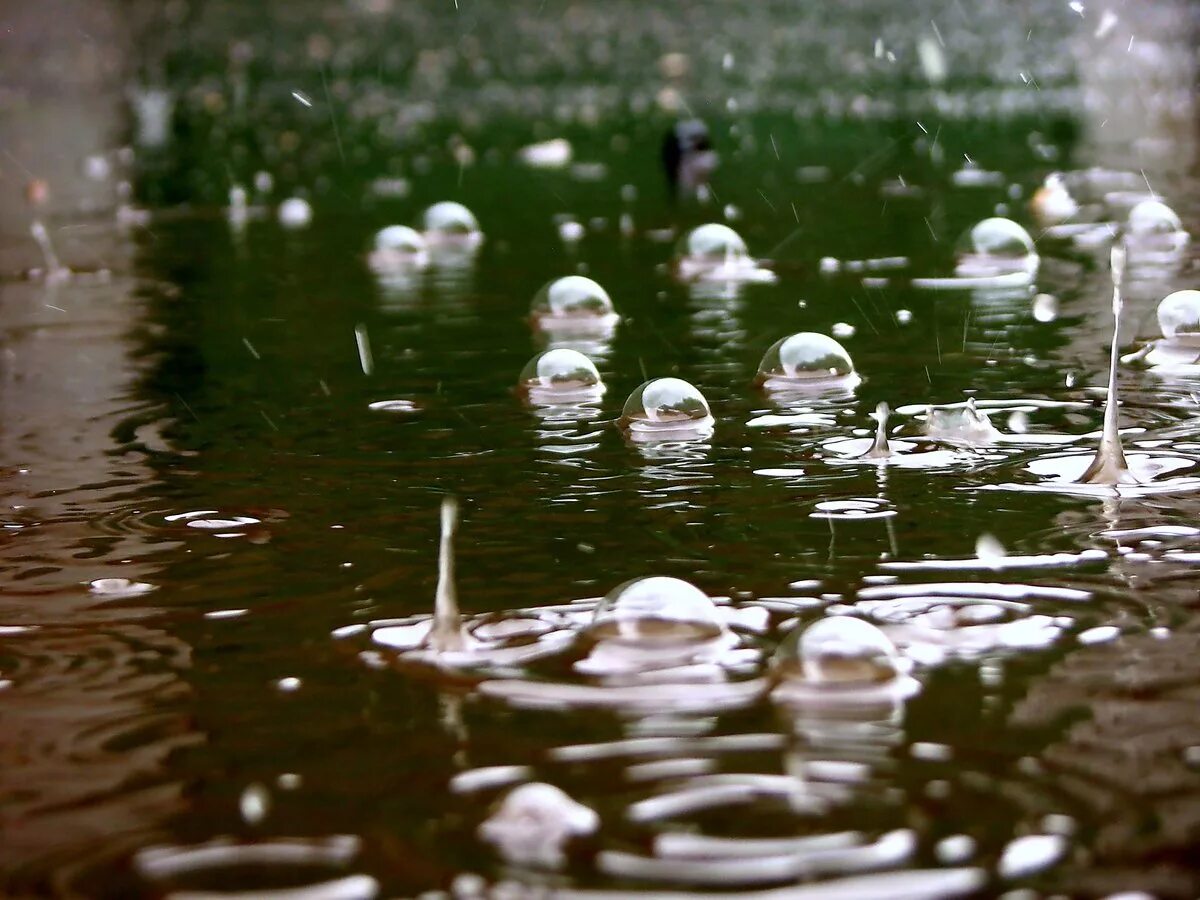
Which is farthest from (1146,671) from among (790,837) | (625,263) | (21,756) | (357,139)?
(357,139)

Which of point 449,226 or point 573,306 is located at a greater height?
point 449,226

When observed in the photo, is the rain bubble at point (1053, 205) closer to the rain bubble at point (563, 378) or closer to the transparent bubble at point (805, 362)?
the transparent bubble at point (805, 362)

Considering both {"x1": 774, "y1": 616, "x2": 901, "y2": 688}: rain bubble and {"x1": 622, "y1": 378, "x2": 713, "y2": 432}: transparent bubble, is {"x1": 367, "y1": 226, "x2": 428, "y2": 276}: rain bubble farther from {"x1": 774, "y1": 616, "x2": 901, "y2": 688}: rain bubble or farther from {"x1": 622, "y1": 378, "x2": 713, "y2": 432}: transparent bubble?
{"x1": 774, "y1": 616, "x2": 901, "y2": 688}: rain bubble

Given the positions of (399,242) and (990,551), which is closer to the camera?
(990,551)

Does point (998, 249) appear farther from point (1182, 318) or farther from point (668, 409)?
point (668, 409)

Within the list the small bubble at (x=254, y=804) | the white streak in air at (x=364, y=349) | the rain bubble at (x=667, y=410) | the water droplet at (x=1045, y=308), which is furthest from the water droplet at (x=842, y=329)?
the small bubble at (x=254, y=804)

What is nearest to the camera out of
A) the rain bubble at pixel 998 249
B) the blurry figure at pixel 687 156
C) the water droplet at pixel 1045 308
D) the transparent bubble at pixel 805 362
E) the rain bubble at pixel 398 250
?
the transparent bubble at pixel 805 362

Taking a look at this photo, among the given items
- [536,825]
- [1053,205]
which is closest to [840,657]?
[536,825]
